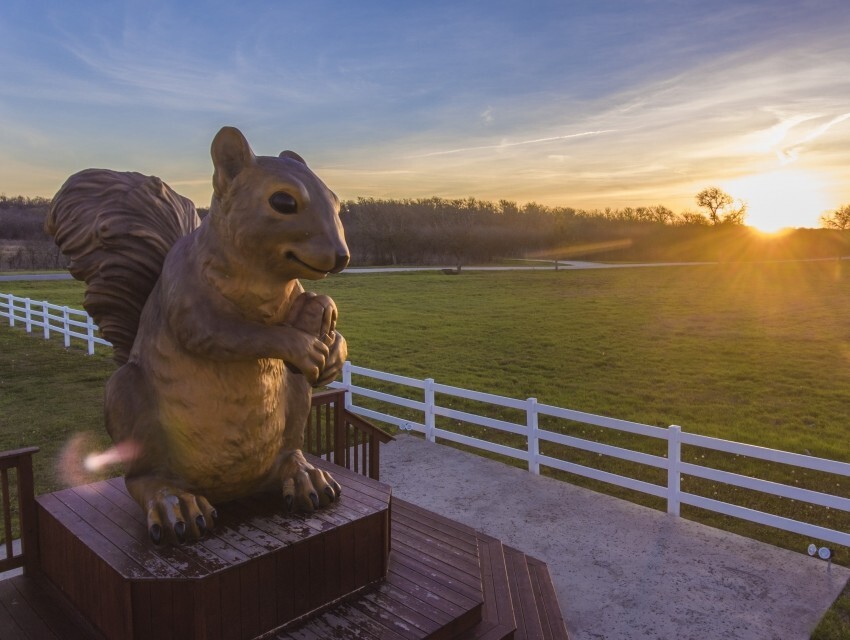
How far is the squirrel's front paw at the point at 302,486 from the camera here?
3301 millimetres

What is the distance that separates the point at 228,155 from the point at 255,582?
1880mm

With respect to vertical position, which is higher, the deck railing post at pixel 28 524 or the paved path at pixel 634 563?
the deck railing post at pixel 28 524

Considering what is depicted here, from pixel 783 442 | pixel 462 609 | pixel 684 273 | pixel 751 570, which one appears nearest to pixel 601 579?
Answer: pixel 751 570

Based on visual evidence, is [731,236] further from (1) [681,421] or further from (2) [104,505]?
(2) [104,505]

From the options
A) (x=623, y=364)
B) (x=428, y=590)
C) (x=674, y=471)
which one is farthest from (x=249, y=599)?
(x=623, y=364)

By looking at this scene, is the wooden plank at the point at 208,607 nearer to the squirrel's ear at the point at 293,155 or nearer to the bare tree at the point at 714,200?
the squirrel's ear at the point at 293,155

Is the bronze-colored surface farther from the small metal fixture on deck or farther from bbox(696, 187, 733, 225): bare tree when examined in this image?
bbox(696, 187, 733, 225): bare tree

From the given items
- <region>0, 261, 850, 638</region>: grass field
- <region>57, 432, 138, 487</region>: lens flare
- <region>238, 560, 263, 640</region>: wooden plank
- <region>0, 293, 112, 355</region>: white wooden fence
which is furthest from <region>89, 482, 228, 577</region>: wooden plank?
<region>0, 293, 112, 355</region>: white wooden fence

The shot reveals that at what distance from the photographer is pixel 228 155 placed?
8.34 feet

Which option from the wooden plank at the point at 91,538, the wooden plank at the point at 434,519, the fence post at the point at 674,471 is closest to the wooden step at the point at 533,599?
the wooden plank at the point at 434,519

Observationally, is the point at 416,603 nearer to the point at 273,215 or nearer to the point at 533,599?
the point at 533,599

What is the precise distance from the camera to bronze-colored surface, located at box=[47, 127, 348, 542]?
2.54 meters

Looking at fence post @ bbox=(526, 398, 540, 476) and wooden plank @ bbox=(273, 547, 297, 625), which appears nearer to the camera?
wooden plank @ bbox=(273, 547, 297, 625)

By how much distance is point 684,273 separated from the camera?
38.0 metres
